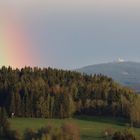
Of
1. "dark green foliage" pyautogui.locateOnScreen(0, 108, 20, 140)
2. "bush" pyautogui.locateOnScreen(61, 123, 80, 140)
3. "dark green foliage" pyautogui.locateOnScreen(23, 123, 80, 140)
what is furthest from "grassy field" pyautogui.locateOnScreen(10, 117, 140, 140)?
"dark green foliage" pyautogui.locateOnScreen(23, 123, 80, 140)

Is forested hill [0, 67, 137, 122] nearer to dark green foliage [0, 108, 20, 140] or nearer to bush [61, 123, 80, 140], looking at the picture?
dark green foliage [0, 108, 20, 140]

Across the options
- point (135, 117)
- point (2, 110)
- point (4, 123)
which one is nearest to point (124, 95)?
point (135, 117)

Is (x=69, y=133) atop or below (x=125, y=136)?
atop

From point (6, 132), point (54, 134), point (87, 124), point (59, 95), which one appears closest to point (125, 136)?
point (54, 134)

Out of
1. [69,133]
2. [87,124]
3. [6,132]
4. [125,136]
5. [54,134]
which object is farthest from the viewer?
[87,124]

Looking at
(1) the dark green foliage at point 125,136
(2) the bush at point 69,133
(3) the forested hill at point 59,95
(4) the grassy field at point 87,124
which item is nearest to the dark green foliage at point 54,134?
(2) the bush at point 69,133

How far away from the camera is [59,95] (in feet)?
521

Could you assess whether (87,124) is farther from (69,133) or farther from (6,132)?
(69,133)

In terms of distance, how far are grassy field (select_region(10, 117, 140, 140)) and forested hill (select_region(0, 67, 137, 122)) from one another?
19.7ft

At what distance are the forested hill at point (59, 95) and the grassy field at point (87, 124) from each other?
19.7 feet

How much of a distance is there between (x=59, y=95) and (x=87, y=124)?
83.9 ft

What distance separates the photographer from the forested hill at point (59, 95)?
495 feet

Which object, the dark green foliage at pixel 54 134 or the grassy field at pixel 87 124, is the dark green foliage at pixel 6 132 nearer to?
the grassy field at pixel 87 124

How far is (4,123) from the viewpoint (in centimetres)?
11962
